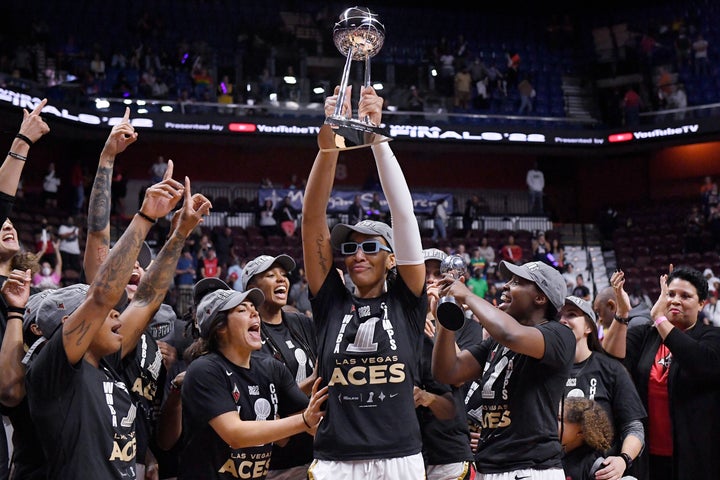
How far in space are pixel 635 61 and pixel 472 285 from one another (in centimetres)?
1068

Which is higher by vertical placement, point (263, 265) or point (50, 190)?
point (50, 190)

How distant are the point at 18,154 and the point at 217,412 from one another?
1.65 m

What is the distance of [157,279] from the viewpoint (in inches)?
159

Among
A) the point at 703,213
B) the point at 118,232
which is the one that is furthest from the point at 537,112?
the point at 118,232

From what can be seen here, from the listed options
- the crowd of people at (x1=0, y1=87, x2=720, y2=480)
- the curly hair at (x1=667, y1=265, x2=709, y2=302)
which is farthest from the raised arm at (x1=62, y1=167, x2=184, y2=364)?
the curly hair at (x1=667, y1=265, x2=709, y2=302)

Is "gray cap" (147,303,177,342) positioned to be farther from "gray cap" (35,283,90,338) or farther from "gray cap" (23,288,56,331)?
"gray cap" (35,283,90,338)

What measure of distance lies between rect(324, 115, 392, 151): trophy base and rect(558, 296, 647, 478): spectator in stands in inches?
80.2

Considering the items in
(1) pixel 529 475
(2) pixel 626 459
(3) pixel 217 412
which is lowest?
(2) pixel 626 459

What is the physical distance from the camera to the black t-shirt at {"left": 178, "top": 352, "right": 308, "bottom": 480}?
373cm

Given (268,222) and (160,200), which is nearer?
(160,200)

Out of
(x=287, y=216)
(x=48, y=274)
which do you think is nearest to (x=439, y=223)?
(x=287, y=216)

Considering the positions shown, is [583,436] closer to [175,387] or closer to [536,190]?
[175,387]

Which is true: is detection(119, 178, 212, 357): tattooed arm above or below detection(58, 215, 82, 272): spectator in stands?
below

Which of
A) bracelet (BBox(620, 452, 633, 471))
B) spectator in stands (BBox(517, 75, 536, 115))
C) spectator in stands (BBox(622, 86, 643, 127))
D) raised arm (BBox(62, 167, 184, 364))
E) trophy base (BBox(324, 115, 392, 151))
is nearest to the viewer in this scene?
raised arm (BBox(62, 167, 184, 364))
